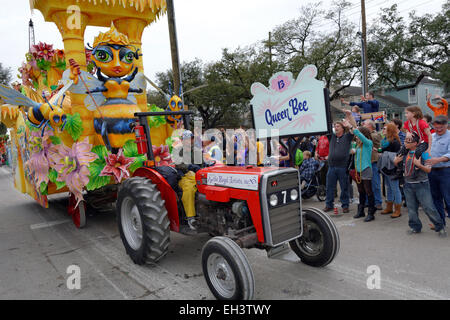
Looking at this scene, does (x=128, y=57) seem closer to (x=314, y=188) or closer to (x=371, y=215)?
(x=314, y=188)

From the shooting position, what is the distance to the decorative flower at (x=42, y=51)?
21.6 ft

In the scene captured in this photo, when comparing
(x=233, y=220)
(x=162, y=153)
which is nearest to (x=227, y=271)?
(x=233, y=220)

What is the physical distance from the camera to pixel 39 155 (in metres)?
5.93

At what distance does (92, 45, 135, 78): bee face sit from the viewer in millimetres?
5414

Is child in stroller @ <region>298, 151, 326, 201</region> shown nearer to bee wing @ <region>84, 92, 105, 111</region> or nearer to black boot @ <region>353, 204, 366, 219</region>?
black boot @ <region>353, 204, 366, 219</region>

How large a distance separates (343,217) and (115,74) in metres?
4.78

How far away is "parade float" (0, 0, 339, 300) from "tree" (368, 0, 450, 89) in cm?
2351

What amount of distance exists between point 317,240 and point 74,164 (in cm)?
393

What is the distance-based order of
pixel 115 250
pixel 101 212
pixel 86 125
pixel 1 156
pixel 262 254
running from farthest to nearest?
pixel 1 156
pixel 101 212
pixel 86 125
pixel 115 250
pixel 262 254

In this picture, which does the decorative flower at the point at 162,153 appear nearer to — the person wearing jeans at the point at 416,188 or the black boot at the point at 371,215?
the black boot at the point at 371,215

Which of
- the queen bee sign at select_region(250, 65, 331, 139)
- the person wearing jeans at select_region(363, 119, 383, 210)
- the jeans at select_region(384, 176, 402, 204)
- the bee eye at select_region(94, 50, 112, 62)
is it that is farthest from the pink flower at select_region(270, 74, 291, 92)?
the bee eye at select_region(94, 50, 112, 62)

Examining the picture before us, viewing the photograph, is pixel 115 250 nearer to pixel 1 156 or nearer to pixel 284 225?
pixel 284 225

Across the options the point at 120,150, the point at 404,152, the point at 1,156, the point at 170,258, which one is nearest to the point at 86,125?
the point at 120,150
